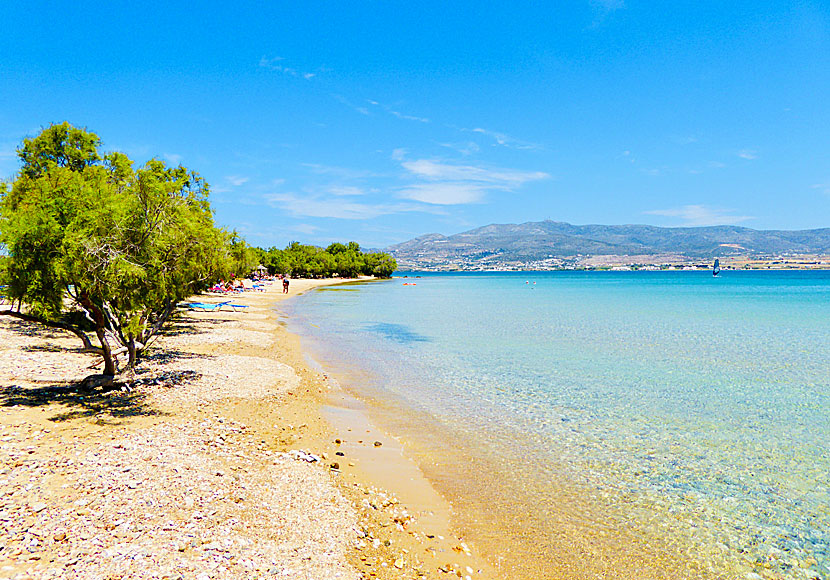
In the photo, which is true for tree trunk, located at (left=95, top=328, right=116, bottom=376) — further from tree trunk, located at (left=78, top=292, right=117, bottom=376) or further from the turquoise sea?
the turquoise sea

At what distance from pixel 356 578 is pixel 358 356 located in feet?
61.4

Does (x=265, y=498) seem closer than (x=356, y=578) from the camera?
No

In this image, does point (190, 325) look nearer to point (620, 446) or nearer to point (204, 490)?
point (204, 490)

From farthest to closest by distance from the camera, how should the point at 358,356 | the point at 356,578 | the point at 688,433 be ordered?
the point at 358,356 → the point at 688,433 → the point at 356,578

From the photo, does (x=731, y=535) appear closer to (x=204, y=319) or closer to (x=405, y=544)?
(x=405, y=544)

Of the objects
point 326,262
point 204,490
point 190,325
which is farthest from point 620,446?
point 326,262

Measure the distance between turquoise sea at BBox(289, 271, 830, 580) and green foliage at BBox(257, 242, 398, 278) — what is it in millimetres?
117999

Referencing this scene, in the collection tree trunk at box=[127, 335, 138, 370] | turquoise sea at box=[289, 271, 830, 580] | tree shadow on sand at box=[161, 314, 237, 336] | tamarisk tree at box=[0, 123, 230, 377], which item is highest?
tamarisk tree at box=[0, 123, 230, 377]

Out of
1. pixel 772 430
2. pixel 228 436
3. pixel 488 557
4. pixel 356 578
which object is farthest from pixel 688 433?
pixel 228 436

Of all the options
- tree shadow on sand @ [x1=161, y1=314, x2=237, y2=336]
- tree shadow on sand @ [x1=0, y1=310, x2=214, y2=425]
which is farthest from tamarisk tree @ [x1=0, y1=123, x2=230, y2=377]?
tree shadow on sand @ [x1=161, y1=314, x2=237, y2=336]

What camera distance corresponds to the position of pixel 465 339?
105 feet

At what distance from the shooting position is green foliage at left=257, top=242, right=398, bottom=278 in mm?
141750

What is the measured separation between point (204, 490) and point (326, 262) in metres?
150

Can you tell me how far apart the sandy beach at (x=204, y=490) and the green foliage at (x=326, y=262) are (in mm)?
124479
